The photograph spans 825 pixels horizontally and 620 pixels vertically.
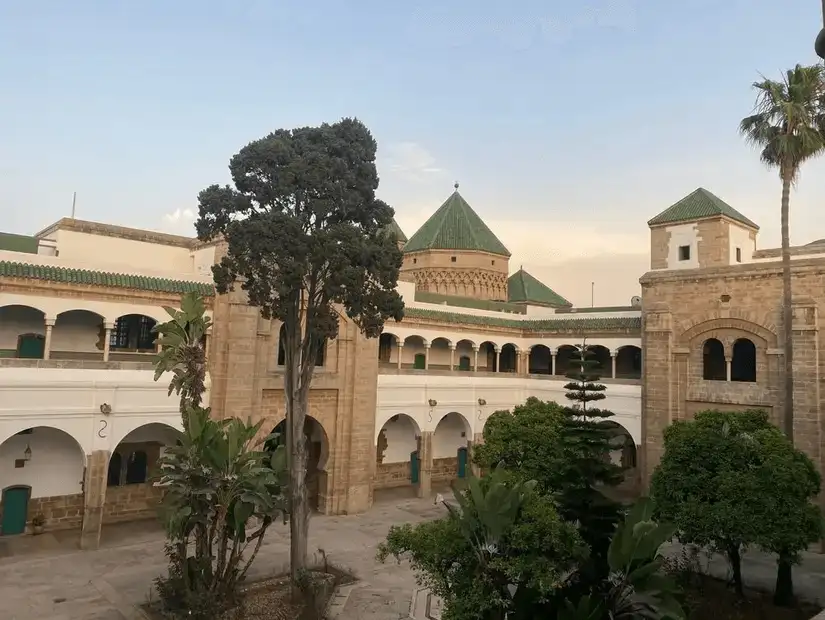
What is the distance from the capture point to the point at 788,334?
2072 centimetres

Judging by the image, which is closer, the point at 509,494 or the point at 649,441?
the point at 509,494

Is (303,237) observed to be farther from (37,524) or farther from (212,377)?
(37,524)

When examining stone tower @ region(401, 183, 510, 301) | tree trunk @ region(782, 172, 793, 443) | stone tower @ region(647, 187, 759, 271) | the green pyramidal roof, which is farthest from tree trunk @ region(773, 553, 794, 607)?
the green pyramidal roof

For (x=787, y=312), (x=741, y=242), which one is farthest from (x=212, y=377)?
(x=741, y=242)

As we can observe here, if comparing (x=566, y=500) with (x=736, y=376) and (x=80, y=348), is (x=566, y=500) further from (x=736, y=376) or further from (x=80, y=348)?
(x=80, y=348)

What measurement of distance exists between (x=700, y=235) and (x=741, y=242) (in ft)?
6.58

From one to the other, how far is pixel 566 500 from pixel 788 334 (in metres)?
12.8

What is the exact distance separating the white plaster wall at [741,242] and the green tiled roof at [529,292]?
12.8 meters

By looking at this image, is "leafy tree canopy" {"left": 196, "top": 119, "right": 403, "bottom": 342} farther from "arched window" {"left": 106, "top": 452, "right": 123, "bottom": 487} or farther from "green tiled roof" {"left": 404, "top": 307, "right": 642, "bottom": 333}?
"green tiled roof" {"left": 404, "top": 307, "right": 642, "bottom": 333}

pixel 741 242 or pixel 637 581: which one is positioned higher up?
pixel 741 242

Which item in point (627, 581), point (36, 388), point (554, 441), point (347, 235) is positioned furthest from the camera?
point (554, 441)

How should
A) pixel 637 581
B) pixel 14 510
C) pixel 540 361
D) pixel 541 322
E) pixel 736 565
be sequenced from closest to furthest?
1. pixel 637 581
2. pixel 736 565
3. pixel 14 510
4. pixel 541 322
5. pixel 540 361

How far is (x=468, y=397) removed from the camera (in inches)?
1073

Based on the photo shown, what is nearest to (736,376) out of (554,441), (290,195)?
(554,441)
